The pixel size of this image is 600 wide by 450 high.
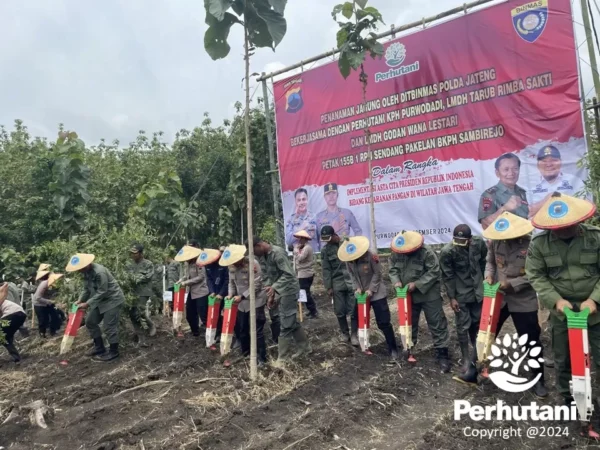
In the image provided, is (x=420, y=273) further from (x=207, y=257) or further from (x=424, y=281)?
(x=207, y=257)

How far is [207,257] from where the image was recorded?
23.4ft

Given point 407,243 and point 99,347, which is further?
point 99,347

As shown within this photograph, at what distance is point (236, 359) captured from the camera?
6168mm

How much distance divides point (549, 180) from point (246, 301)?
4371 millimetres

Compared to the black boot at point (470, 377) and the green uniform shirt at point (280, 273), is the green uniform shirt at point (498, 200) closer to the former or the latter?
the black boot at point (470, 377)

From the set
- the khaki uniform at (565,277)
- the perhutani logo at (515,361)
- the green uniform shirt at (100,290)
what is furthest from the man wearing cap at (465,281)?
the green uniform shirt at (100,290)

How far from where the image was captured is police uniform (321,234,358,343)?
21.9 feet

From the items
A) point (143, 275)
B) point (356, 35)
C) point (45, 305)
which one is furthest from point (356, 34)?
point (45, 305)

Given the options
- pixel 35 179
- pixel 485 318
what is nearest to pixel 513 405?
pixel 485 318

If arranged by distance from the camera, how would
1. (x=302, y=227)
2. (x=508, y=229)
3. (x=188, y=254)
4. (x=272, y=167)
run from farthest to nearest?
1. (x=272, y=167)
2. (x=302, y=227)
3. (x=188, y=254)
4. (x=508, y=229)

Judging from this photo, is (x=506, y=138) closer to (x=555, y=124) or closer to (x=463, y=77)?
(x=555, y=124)

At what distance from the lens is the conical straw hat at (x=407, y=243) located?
17.7 ft

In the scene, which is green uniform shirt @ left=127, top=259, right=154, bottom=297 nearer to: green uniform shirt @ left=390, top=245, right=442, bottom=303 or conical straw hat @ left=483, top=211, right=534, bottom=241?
green uniform shirt @ left=390, top=245, right=442, bottom=303

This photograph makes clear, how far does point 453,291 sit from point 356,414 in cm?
176
